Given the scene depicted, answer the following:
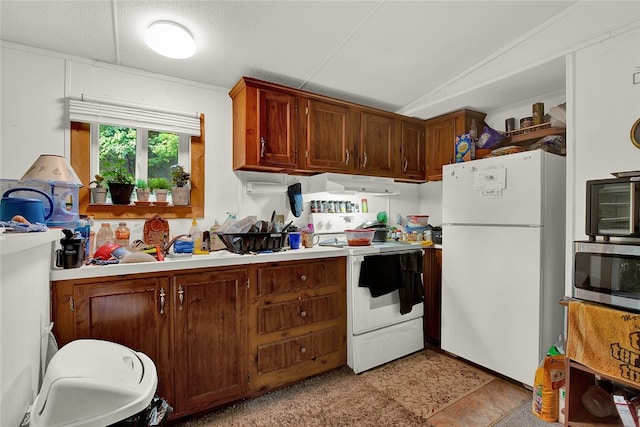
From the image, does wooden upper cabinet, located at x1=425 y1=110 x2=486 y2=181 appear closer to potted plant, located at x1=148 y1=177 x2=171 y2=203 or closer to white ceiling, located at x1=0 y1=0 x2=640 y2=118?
white ceiling, located at x1=0 y1=0 x2=640 y2=118

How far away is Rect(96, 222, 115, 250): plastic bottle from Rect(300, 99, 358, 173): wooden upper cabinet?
1.53m

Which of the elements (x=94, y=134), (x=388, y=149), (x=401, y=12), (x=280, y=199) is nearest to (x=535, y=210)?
(x=388, y=149)

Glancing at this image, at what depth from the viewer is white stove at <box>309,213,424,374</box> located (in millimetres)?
2467

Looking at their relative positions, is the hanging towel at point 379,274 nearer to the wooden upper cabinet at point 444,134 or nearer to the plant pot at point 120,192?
the wooden upper cabinet at point 444,134

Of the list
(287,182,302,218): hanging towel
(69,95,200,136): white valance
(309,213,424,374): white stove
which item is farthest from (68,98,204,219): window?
(309,213,424,374): white stove

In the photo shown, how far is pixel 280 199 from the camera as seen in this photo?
2.92m

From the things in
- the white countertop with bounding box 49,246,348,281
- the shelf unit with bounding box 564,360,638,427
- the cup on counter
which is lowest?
the shelf unit with bounding box 564,360,638,427

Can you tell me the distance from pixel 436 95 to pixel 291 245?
204 centimetres

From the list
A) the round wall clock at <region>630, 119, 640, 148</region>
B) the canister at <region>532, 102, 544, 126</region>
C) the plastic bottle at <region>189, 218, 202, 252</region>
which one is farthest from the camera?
the canister at <region>532, 102, 544, 126</region>

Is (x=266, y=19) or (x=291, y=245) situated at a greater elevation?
(x=266, y=19)

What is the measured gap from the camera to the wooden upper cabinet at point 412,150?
3.32 meters

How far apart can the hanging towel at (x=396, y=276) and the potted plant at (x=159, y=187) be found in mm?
1643

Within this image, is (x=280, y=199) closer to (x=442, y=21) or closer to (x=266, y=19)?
(x=266, y=19)

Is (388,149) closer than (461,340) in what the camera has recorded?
No
